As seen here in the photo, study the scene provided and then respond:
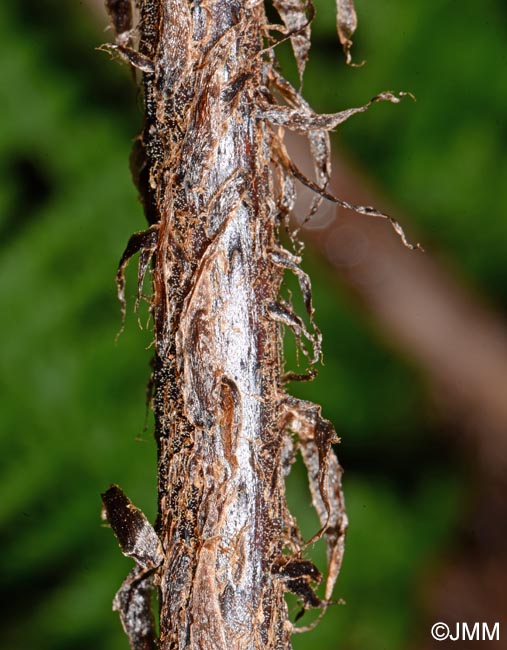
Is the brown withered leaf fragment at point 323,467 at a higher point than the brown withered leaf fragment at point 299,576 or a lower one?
higher

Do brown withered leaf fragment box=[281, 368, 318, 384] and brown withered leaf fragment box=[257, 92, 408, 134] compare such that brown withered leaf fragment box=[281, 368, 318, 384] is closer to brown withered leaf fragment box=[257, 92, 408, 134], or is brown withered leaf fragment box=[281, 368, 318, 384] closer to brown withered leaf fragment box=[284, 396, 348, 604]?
brown withered leaf fragment box=[284, 396, 348, 604]

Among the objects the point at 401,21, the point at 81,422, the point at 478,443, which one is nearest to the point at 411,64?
the point at 401,21

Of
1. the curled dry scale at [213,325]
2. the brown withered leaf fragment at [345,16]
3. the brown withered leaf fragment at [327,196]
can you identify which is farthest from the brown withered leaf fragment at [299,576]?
the brown withered leaf fragment at [345,16]

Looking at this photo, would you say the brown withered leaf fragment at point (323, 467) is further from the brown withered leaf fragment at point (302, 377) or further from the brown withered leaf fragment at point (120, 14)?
the brown withered leaf fragment at point (120, 14)

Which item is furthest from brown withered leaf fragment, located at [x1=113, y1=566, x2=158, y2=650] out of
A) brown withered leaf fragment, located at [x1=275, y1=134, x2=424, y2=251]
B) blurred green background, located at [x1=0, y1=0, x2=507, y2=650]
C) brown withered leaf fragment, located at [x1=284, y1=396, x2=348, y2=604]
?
blurred green background, located at [x1=0, y1=0, x2=507, y2=650]

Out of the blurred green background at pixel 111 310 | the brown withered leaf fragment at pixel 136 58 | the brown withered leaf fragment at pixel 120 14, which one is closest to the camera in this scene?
the brown withered leaf fragment at pixel 136 58

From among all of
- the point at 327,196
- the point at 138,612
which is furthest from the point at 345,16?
the point at 138,612

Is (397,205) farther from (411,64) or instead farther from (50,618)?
(50,618)
